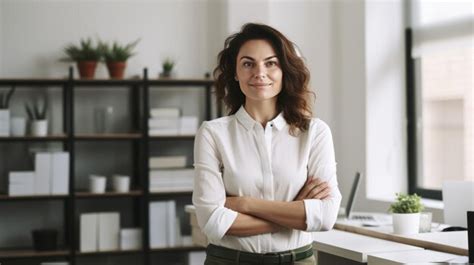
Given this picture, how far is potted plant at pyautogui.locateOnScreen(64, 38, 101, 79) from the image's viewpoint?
546cm

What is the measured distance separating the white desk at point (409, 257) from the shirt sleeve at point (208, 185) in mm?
967

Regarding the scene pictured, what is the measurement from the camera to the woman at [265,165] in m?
1.99

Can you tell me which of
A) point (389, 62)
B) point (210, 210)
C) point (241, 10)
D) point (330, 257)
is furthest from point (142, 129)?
point (210, 210)

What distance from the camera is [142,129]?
557 centimetres

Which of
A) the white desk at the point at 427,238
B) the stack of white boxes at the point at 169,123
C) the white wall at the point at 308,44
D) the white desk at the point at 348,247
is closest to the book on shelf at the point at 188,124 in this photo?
the stack of white boxes at the point at 169,123

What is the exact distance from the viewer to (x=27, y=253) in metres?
5.30

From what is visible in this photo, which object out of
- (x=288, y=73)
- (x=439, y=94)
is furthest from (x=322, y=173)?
(x=439, y=94)

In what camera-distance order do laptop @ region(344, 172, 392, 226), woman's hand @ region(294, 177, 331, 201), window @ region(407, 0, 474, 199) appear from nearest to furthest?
1. woman's hand @ region(294, 177, 331, 201)
2. laptop @ region(344, 172, 392, 226)
3. window @ region(407, 0, 474, 199)

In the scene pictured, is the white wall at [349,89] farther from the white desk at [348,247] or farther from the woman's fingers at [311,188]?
the woman's fingers at [311,188]

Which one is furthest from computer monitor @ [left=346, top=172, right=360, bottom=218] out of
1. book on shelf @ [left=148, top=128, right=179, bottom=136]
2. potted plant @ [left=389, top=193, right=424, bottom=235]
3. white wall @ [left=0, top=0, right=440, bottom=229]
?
book on shelf @ [left=148, top=128, right=179, bottom=136]

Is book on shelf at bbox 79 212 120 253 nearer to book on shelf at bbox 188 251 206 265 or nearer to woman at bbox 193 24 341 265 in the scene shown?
book on shelf at bbox 188 251 206 265

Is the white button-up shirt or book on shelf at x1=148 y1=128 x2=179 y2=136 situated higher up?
book on shelf at x1=148 y1=128 x2=179 y2=136

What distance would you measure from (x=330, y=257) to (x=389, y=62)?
8.19 feet

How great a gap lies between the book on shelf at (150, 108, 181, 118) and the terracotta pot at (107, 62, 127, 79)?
1.17 ft
